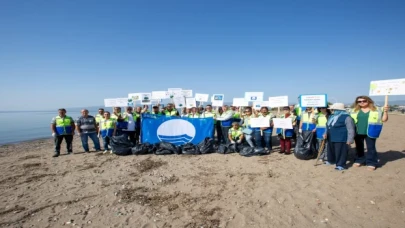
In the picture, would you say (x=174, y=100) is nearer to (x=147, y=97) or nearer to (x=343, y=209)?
(x=147, y=97)

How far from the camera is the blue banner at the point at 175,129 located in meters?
8.25

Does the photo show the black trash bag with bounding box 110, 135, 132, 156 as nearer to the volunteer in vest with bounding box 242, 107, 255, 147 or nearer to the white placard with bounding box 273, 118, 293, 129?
the volunteer in vest with bounding box 242, 107, 255, 147

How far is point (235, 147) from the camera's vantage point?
751 cm

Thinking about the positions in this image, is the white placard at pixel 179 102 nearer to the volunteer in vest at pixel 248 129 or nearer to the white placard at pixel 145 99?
the white placard at pixel 145 99

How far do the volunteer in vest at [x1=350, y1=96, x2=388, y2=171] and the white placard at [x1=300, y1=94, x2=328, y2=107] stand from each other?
0.78 meters

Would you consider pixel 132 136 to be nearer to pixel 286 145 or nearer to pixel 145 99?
pixel 145 99

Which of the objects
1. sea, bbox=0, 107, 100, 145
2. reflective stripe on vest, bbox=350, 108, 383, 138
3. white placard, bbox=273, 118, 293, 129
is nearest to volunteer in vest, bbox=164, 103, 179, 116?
white placard, bbox=273, 118, 293, 129

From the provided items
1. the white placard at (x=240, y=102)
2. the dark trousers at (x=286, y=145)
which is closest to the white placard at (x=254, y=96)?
the white placard at (x=240, y=102)

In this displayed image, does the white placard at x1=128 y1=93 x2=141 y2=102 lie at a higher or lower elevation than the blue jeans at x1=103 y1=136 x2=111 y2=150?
higher

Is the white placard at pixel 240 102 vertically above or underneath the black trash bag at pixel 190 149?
above

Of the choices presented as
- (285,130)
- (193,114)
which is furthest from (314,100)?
(193,114)

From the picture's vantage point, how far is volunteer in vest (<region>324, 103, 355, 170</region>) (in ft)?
16.6

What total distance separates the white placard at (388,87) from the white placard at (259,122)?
2985mm

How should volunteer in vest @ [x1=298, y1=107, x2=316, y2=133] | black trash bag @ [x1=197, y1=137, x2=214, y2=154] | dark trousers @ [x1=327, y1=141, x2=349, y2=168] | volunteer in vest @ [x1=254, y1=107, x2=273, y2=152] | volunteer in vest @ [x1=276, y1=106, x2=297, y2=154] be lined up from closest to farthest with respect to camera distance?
dark trousers @ [x1=327, y1=141, x2=349, y2=168] < volunteer in vest @ [x1=298, y1=107, x2=316, y2=133] < volunteer in vest @ [x1=276, y1=106, x2=297, y2=154] < volunteer in vest @ [x1=254, y1=107, x2=273, y2=152] < black trash bag @ [x1=197, y1=137, x2=214, y2=154]
